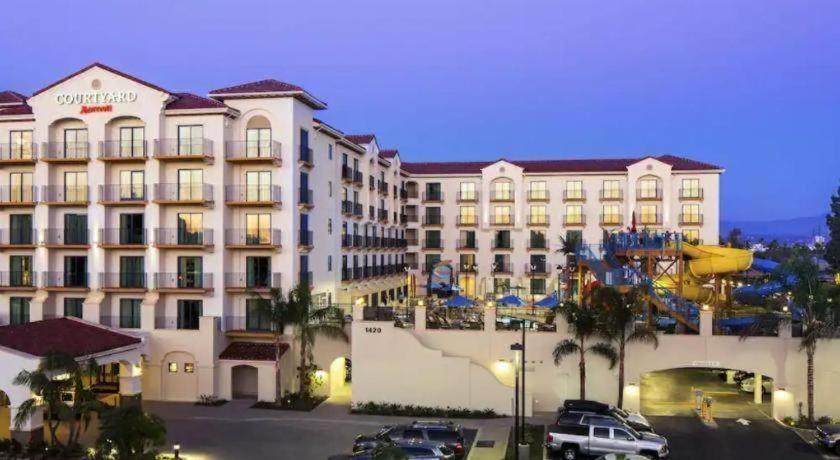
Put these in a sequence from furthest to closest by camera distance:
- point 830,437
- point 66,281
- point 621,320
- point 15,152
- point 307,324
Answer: point 15,152, point 66,281, point 307,324, point 621,320, point 830,437

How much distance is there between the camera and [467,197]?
2657 inches

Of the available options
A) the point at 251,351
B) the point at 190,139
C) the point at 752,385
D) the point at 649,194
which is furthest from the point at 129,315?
the point at 649,194

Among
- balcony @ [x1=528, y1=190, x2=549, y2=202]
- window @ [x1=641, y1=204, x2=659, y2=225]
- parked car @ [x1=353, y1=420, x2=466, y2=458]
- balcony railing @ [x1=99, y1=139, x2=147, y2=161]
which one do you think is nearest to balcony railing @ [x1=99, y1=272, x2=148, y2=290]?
balcony railing @ [x1=99, y1=139, x2=147, y2=161]

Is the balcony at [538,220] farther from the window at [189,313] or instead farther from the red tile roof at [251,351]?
the window at [189,313]

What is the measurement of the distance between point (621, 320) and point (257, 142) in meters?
22.3

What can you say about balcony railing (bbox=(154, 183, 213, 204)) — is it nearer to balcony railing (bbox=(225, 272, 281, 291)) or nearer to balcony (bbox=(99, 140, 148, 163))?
balcony (bbox=(99, 140, 148, 163))

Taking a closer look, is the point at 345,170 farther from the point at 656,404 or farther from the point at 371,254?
the point at 656,404

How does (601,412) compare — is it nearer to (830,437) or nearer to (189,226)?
(830,437)

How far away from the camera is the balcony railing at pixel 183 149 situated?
37.9 metres

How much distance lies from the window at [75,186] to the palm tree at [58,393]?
1497 centimetres

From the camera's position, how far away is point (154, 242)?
38844mm

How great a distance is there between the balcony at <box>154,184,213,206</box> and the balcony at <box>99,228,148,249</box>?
8.02 feet

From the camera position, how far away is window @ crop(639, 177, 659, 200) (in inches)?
2484

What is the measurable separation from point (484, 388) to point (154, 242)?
20693 millimetres
